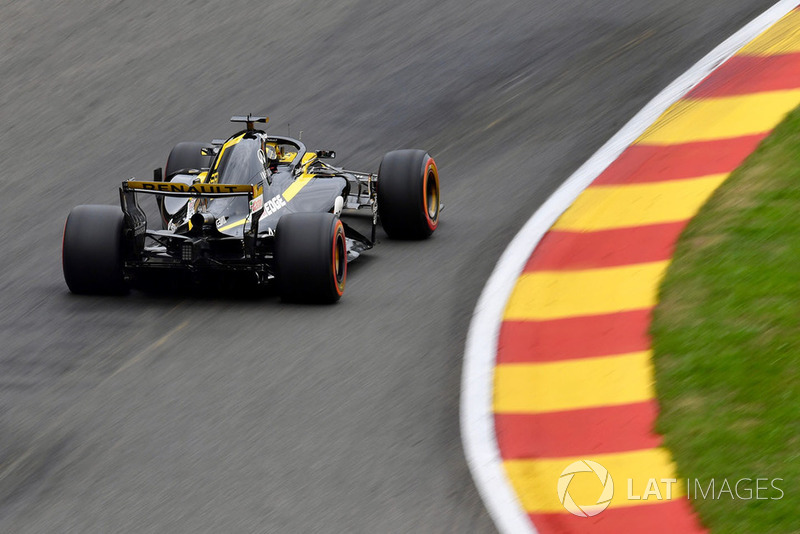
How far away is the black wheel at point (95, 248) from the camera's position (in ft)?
31.1

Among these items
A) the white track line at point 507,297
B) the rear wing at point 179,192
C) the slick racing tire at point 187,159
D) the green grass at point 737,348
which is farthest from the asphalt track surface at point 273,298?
the green grass at point 737,348

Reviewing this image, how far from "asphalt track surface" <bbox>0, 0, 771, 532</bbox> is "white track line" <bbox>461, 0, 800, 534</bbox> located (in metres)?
0.12

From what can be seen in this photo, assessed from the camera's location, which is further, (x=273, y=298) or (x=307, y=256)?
(x=273, y=298)

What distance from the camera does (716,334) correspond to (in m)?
7.25

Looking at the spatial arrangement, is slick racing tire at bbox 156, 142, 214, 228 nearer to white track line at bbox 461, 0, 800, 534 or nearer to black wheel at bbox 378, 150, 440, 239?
black wheel at bbox 378, 150, 440, 239

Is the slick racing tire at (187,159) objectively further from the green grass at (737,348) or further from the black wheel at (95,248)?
the green grass at (737,348)

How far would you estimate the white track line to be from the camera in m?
6.14

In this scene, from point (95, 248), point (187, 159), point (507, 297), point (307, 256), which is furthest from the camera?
point (187, 159)

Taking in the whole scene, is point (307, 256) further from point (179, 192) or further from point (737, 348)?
point (737, 348)

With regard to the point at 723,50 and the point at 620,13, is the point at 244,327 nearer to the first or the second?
the point at 723,50

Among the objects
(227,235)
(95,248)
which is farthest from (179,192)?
(95,248)

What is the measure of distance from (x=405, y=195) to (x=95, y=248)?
9.97 ft

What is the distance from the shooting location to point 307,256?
363 inches

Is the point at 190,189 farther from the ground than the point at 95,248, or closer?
farther from the ground
